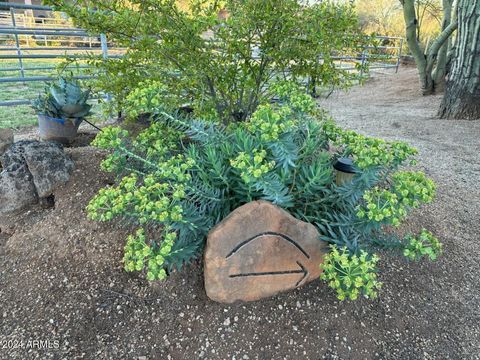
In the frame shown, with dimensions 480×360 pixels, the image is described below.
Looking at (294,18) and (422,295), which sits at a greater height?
(294,18)

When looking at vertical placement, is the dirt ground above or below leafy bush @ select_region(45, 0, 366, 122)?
below

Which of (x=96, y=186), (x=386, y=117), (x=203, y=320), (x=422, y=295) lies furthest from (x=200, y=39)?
(x=386, y=117)

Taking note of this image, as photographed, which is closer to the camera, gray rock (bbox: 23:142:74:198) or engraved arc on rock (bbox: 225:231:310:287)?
engraved arc on rock (bbox: 225:231:310:287)

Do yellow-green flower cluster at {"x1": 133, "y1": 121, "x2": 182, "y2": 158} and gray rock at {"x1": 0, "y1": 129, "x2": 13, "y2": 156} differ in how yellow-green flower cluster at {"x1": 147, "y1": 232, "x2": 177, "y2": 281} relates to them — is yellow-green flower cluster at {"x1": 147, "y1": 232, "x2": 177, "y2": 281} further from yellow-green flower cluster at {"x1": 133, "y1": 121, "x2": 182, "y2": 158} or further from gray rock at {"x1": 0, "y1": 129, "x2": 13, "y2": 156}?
gray rock at {"x1": 0, "y1": 129, "x2": 13, "y2": 156}

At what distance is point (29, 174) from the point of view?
88.3 inches

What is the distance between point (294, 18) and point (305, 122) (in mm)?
888

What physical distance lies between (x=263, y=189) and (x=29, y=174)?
1475 mm

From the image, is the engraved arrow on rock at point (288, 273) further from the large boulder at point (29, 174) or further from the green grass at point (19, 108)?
the green grass at point (19, 108)

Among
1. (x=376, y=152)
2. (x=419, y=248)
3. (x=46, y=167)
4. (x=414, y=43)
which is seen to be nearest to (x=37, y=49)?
(x=46, y=167)

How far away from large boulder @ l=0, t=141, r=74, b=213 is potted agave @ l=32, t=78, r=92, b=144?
0.64m

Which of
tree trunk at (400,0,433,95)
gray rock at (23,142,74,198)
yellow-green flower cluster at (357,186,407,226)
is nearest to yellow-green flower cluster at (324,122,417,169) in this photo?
yellow-green flower cluster at (357,186,407,226)

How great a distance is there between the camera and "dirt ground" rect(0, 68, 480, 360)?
1.62 m

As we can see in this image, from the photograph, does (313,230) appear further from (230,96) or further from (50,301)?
(230,96)

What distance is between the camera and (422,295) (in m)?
1.99
